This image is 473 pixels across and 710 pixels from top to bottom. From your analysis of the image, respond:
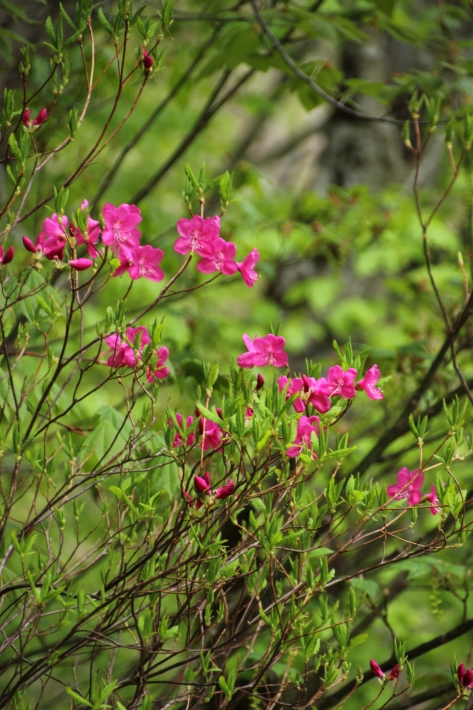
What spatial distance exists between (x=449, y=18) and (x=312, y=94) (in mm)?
1101

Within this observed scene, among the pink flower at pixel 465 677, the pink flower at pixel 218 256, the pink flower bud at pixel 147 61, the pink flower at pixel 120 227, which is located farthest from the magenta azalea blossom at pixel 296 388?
the pink flower bud at pixel 147 61

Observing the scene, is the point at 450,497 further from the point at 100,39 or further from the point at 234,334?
the point at 234,334

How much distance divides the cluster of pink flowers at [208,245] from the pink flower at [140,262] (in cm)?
5

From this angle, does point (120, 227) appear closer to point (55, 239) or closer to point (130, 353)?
point (55, 239)

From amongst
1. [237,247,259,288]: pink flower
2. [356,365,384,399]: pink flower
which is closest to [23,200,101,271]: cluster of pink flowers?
[237,247,259,288]: pink flower

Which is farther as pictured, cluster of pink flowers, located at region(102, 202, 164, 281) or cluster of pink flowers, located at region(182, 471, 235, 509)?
cluster of pink flowers, located at region(102, 202, 164, 281)

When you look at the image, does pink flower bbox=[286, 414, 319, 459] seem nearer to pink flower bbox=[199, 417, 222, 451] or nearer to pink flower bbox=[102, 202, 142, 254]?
pink flower bbox=[199, 417, 222, 451]

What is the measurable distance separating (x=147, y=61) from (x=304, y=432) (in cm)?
77

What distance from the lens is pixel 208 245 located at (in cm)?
144

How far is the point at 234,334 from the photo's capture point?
4.49m

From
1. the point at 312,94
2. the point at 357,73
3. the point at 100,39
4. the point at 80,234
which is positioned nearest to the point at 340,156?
the point at 357,73

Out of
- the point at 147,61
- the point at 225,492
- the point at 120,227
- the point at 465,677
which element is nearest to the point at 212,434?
the point at 225,492

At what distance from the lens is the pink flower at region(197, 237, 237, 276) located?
1.45 m

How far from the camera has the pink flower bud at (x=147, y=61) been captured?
4.87 ft
